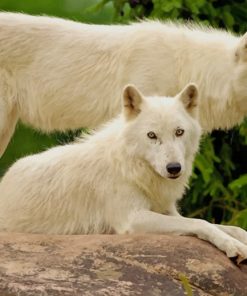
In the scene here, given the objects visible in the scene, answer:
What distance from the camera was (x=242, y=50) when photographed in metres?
10.6

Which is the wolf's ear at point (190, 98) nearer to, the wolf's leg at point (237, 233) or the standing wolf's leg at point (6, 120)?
the wolf's leg at point (237, 233)

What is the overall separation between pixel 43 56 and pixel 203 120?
1.76 metres

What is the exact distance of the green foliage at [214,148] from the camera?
13336mm

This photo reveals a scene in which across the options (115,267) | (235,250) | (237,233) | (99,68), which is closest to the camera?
(115,267)

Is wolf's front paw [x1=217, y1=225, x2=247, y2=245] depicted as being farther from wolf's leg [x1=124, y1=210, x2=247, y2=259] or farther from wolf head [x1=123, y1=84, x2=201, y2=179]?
wolf head [x1=123, y1=84, x2=201, y2=179]

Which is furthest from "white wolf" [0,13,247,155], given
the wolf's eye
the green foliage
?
the wolf's eye

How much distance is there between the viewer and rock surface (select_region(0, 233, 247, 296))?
7371mm

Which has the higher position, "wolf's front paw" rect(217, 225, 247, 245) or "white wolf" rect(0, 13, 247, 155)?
"white wolf" rect(0, 13, 247, 155)

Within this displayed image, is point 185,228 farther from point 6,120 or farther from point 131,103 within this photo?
point 6,120

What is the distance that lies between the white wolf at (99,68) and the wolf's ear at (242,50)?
0.01 m

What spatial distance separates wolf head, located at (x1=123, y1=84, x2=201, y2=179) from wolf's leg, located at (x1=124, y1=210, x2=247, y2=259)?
1.10 ft

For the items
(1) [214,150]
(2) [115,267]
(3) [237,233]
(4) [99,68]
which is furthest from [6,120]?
(1) [214,150]

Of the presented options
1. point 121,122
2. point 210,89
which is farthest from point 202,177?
point 121,122

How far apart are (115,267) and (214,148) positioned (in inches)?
267
